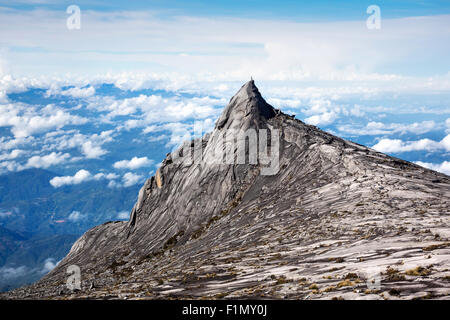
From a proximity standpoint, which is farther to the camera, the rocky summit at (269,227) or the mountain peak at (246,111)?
the mountain peak at (246,111)

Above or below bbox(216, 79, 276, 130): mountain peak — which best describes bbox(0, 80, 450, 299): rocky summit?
below

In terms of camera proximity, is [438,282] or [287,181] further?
[287,181]

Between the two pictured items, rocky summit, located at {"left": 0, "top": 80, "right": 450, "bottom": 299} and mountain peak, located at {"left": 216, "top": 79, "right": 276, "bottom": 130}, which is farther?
mountain peak, located at {"left": 216, "top": 79, "right": 276, "bottom": 130}
